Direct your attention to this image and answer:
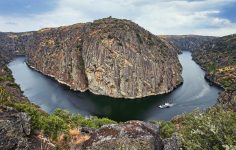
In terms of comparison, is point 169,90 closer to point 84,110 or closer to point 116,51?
point 116,51

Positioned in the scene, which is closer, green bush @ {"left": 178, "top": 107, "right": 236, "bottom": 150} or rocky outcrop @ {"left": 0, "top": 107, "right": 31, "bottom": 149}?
green bush @ {"left": 178, "top": 107, "right": 236, "bottom": 150}

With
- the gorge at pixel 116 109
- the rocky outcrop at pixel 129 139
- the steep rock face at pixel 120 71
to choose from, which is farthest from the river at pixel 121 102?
the rocky outcrop at pixel 129 139

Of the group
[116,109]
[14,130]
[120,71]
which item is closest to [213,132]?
[14,130]

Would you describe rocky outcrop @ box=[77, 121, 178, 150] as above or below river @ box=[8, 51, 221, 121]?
above

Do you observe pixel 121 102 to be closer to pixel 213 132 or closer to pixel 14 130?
pixel 14 130

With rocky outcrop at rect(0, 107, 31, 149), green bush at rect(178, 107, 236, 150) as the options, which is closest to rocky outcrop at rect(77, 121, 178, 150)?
→ green bush at rect(178, 107, 236, 150)

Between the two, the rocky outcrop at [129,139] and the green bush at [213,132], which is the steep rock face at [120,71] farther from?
the green bush at [213,132]

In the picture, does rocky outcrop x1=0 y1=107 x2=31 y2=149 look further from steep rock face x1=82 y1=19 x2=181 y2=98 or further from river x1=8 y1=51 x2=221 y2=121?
steep rock face x1=82 y1=19 x2=181 y2=98
